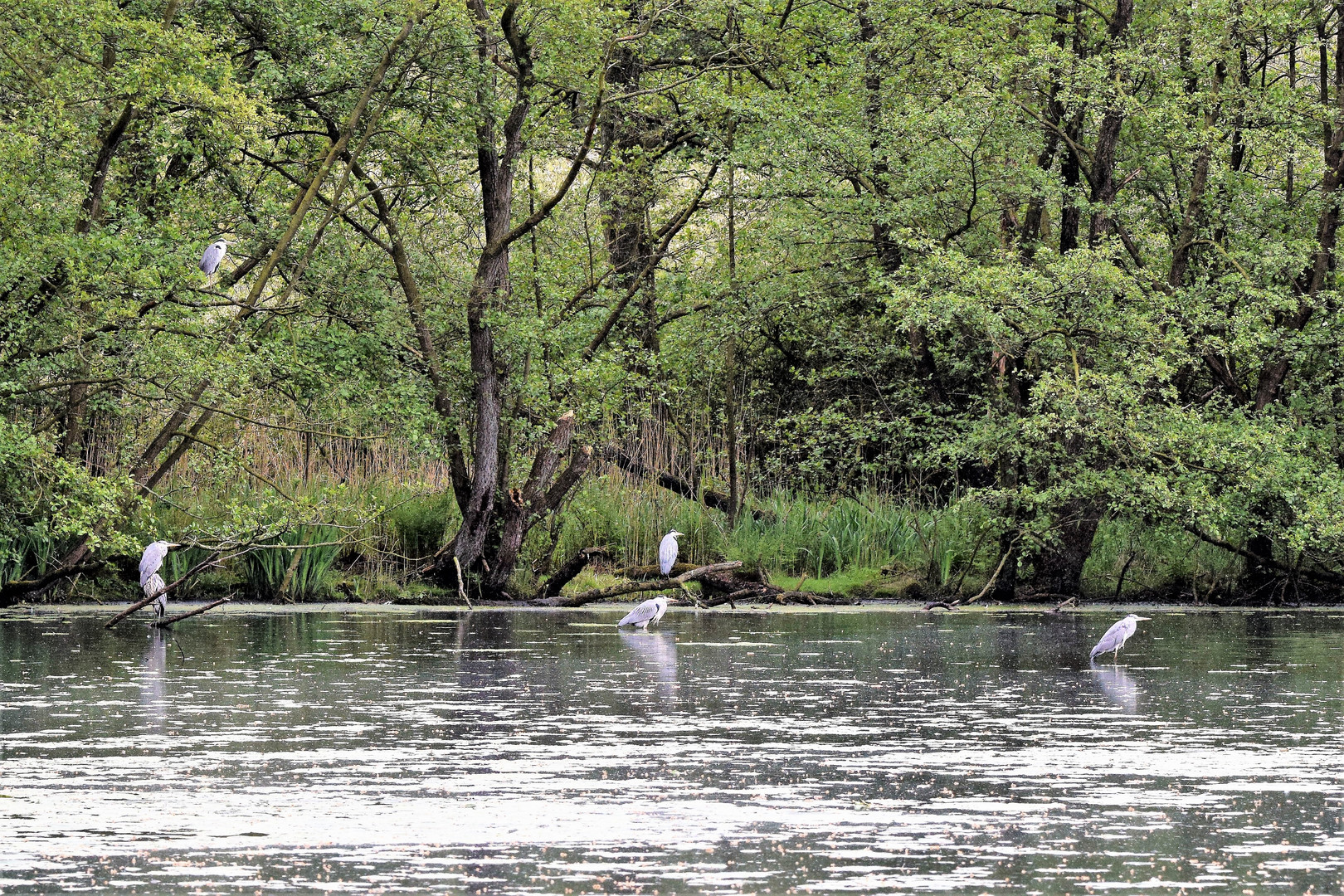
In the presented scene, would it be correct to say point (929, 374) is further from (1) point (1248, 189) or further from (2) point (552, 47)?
(2) point (552, 47)

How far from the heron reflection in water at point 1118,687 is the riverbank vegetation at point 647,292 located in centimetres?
623

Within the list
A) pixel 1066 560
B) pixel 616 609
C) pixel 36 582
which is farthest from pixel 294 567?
pixel 1066 560

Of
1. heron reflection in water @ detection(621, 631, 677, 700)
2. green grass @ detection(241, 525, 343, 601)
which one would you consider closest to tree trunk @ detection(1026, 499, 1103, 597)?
heron reflection in water @ detection(621, 631, 677, 700)

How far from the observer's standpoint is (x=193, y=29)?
17.6 metres

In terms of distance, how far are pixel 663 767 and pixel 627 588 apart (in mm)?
11626

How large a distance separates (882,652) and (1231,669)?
2.74 metres

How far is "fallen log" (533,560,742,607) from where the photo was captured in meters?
19.7

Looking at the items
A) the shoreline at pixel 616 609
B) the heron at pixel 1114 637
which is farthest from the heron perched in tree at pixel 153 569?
the heron at pixel 1114 637

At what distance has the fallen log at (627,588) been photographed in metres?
19.7

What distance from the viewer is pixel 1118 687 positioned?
12031 millimetres

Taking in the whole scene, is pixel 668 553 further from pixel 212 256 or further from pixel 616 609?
pixel 212 256

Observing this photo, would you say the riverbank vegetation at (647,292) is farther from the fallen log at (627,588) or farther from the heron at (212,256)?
the fallen log at (627,588)

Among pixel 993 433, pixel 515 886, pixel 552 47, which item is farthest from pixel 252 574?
pixel 515 886

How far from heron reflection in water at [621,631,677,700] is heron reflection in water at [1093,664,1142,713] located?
9.20 feet
